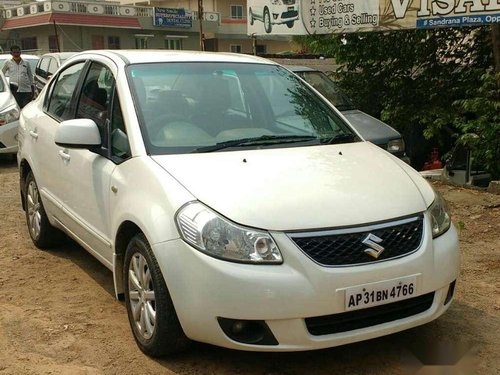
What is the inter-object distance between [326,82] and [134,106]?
6.07m

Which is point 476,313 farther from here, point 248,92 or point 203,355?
point 248,92

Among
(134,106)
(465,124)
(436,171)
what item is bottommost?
(436,171)

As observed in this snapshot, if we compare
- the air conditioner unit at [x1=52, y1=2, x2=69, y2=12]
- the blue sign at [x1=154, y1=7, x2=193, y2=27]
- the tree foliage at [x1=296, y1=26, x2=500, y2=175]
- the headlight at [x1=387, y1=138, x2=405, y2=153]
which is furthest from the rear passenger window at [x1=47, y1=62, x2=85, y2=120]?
the blue sign at [x1=154, y1=7, x2=193, y2=27]

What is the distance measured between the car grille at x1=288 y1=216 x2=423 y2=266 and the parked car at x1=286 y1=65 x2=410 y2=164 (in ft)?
13.5

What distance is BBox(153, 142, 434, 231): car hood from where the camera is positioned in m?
2.96

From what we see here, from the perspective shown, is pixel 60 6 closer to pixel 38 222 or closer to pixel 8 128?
pixel 8 128

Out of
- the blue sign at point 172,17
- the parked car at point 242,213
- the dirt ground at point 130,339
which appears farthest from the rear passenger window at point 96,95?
the blue sign at point 172,17

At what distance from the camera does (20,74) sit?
38.6 feet

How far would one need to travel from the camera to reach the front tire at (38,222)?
5223mm

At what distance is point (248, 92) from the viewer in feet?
13.8

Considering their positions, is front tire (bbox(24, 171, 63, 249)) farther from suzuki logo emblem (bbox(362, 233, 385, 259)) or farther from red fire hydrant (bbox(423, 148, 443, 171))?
red fire hydrant (bbox(423, 148, 443, 171))

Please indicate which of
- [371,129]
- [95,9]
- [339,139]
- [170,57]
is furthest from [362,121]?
[95,9]

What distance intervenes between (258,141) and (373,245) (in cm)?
114

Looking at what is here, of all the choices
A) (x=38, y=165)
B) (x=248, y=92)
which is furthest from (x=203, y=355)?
(x=38, y=165)
